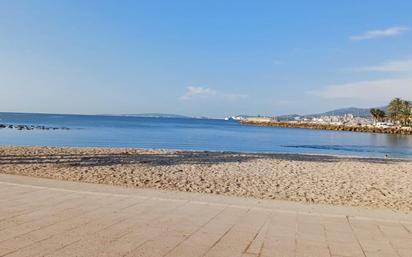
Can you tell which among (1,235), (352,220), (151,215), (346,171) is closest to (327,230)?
(352,220)

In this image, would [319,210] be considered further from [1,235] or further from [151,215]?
[1,235]

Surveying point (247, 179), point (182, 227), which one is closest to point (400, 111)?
point (247, 179)

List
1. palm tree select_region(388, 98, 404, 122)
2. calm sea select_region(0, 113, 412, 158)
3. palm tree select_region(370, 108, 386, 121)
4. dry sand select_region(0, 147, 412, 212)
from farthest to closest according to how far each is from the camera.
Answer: palm tree select_region(370, 108, 386, 121), palm tree select_region(388, 98, 404, 122), calm sea select_region(0, 113, 412, 158), dry sand select_region(0, 147, 412, 212)

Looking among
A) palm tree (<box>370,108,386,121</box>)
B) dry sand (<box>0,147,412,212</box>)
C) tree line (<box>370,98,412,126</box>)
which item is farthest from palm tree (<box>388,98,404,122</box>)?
dry sand (<box>0,147,412,212</box>)

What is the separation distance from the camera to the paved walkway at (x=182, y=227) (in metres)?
5.57

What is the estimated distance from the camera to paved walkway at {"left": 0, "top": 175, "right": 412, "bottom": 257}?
219 inches

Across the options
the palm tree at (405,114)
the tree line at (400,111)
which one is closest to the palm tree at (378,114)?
the tree line at (400,111)

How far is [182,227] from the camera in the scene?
6727 mm

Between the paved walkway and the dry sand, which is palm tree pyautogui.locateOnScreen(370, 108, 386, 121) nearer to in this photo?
the dry sand

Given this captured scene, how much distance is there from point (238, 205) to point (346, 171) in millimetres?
10841

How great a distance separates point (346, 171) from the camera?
18.2 metres

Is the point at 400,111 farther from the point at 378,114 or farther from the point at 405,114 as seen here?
the point at 378,114

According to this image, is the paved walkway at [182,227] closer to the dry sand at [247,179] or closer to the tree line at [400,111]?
the dry sand at [247,179]

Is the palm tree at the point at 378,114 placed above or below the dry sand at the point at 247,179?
above
